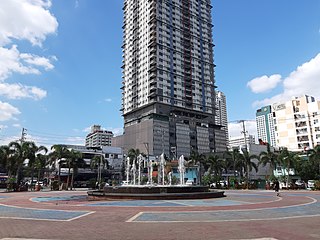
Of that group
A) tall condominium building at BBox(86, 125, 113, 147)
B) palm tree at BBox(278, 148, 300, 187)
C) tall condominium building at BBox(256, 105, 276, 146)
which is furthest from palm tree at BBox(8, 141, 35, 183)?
tall condominium building at BBox(86, 125, 113, 147)

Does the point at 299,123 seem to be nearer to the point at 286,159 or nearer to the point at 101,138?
the point at 286,159

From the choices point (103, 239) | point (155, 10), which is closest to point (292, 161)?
point (103, 239)

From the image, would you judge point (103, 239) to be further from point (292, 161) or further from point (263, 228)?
point (292, 161)

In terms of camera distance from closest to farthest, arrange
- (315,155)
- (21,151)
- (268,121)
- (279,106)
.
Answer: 1. (21,151)
2. (315,155)
3. (279,106)
4. (268,121)

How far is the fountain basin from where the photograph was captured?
2294cm

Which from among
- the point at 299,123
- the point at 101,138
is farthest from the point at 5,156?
the point at 101,138

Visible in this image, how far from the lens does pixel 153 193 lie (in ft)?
77.3

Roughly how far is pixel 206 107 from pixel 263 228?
117 meters

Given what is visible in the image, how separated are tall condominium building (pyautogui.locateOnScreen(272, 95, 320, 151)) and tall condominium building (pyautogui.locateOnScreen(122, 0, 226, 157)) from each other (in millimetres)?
29313

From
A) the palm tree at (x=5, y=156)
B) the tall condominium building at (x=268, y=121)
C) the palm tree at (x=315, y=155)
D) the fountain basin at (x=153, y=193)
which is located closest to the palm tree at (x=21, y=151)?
the palm tree at (x=5, y=156)

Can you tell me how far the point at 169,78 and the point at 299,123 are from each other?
5157cm

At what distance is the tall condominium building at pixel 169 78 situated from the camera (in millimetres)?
112938

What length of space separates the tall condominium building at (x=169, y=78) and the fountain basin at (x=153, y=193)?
81.6 metres

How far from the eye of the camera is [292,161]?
55.9 meters
